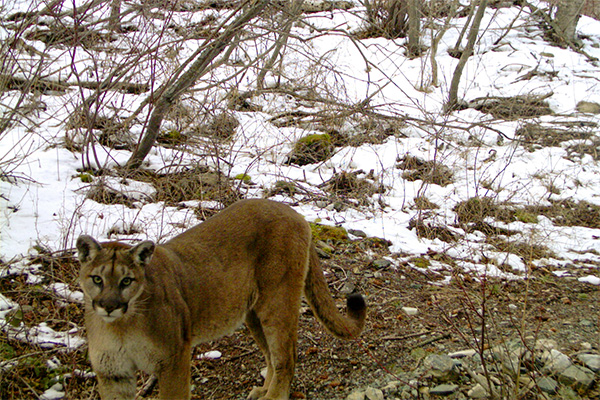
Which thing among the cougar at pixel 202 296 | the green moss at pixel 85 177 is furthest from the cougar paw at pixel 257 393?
the green moss at pixel 85 177

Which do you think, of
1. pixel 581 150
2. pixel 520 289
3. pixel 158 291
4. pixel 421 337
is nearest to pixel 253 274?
pixel 158 291

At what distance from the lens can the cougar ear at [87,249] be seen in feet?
8.93

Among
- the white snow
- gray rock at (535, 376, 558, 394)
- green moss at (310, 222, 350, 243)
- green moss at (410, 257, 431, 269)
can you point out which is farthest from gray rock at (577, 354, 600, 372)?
green moss at (310, 222, 350, 243)

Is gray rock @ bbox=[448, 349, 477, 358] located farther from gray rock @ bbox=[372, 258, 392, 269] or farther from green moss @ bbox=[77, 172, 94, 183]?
green moss @ bbox=[77, 172, 94, 183]

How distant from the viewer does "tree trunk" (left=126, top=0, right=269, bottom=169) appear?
5.17 m

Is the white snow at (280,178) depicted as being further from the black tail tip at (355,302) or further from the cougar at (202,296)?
the black tail tip at (355,302)

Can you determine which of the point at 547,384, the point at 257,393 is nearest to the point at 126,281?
the point at 257,393

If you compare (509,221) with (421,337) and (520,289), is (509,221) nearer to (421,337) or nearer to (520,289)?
(520,289)

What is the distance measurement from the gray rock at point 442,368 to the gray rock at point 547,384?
20.0 inches

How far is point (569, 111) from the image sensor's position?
1055cm

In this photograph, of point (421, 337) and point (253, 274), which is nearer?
point (253, 274)

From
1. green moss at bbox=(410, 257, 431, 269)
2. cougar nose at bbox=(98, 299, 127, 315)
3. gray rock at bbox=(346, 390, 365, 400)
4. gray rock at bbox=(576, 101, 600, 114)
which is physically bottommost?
green moss at bbox=(410, 257, 431, 269)

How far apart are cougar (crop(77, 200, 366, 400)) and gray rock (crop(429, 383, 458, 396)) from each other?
0.63m

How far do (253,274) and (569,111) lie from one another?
9643 mm
